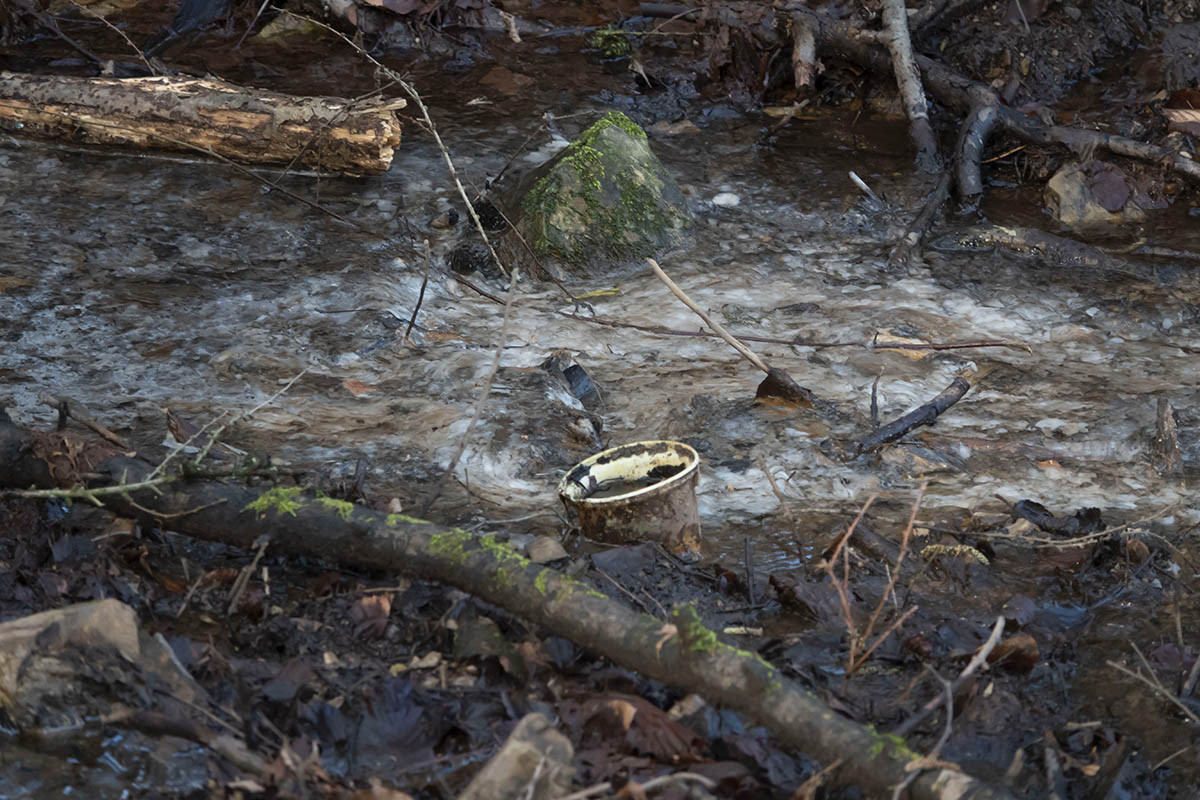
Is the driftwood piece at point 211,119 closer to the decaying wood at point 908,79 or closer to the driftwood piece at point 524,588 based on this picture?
the decaying wood at point 908,79

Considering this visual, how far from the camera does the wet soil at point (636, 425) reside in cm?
256

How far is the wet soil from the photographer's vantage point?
101 inches

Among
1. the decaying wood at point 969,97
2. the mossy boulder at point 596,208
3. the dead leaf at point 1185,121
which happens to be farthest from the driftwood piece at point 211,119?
the dead leaf at point 1185,121

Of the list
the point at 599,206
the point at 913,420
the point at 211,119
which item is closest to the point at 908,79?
the point at 599,206

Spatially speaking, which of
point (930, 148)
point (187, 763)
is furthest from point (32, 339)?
point (930, 148)

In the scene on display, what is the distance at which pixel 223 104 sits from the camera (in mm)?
6230

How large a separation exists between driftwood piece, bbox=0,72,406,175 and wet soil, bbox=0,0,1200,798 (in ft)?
0.59

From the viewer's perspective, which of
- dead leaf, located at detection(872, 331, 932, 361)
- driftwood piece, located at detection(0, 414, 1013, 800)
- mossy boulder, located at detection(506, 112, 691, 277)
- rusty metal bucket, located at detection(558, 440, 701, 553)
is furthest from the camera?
mossy boulder, located at detection(506, 112, 691, 277)

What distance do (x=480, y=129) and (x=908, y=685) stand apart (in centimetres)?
549

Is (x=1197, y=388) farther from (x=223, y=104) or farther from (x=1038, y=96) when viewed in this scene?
(x=223, y=104)

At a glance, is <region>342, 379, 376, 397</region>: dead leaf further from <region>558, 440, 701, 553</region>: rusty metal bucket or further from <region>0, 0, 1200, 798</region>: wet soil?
<region>558, 440, 701, 553</region>: rusty metal bucket

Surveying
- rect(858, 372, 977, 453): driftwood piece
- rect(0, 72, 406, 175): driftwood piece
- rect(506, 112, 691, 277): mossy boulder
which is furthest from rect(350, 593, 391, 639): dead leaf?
rect(0, 72, 406, 175): driftwood piece

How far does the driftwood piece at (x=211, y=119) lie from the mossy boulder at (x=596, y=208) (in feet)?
3.39

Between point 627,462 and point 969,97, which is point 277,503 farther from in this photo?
point 969,97
